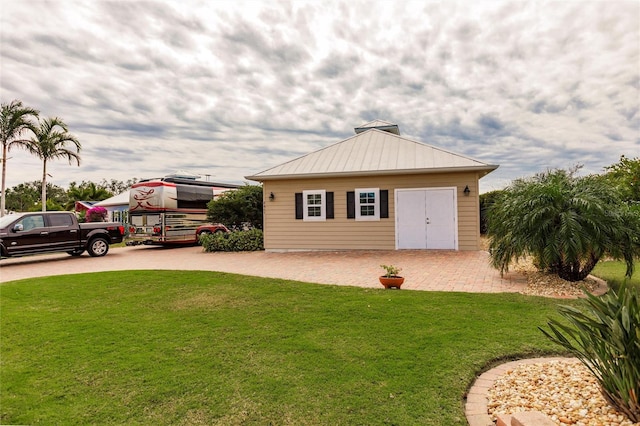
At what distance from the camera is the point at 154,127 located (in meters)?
18.5

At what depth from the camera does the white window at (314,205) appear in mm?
13680

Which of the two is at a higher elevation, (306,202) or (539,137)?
(539,137)

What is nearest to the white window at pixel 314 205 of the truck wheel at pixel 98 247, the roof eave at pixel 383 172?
the roof eave at pixel 383 172

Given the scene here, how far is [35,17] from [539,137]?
52.8ft

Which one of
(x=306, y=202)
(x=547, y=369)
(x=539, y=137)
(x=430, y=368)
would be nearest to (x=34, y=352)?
(x=430, y=368)

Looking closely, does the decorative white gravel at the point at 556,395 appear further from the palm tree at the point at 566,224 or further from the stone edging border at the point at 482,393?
the palm tree at the point at 566,224

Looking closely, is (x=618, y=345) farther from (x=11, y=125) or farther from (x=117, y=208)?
(x=117, y=208)

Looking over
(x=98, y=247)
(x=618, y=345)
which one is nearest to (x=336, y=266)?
(x=618, y=345)

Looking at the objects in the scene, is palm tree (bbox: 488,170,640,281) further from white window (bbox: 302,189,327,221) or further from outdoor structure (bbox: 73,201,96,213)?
outdoor structure (bbox: 73,201,96,213)

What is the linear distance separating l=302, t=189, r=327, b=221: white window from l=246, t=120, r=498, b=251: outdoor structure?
39mm

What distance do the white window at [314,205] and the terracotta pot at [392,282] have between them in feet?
23.3

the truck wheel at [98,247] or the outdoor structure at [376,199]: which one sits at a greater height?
the outdoor structure at [376,199]

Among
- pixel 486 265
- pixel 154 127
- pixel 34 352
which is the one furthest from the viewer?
pixel 154 127

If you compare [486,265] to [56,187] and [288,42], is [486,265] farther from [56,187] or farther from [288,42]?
[56,187]
